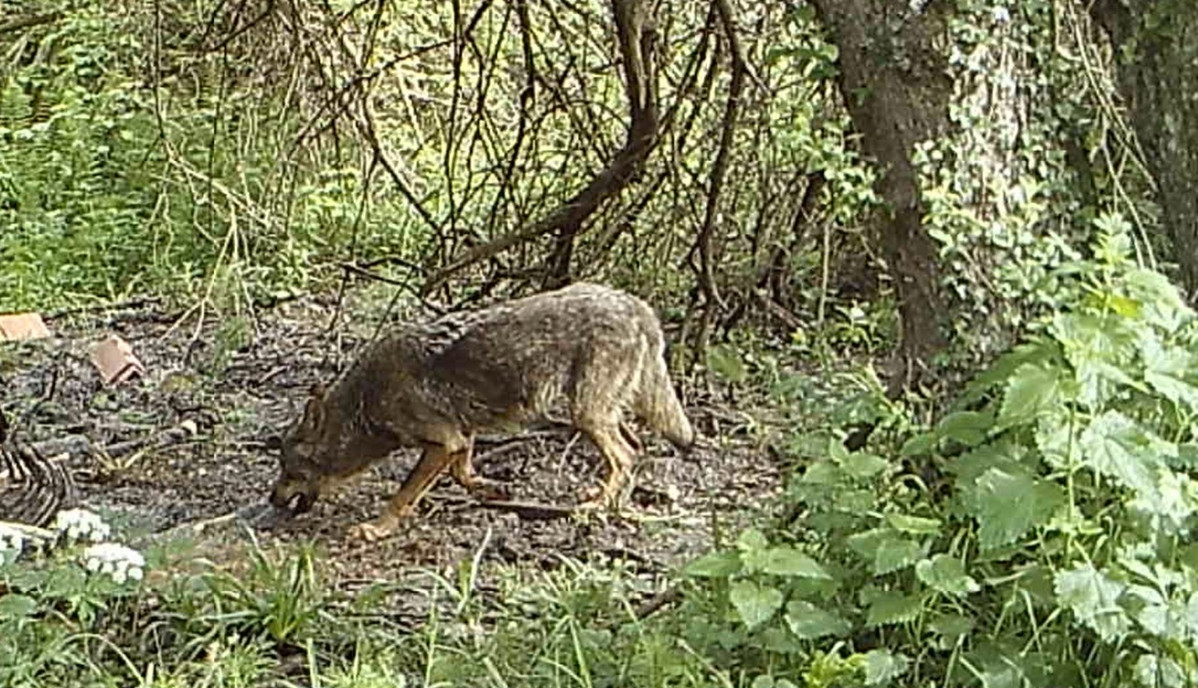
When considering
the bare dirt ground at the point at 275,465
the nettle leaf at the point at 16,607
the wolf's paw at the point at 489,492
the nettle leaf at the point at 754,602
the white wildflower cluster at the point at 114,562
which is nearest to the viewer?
the nettle leaf at the point at 754,602

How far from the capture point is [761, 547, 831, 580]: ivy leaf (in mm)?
4137

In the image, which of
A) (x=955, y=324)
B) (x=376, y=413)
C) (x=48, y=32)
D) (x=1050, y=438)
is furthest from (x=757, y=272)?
(x=48, y=32)

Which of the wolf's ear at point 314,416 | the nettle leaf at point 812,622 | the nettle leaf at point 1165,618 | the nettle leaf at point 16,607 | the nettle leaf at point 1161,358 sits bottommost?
the wolf's ear at point 314,416

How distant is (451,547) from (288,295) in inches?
164

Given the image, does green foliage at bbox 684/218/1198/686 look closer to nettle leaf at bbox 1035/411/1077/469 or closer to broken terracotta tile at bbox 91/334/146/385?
nettle leaf at bbox 1035/411/1077/469

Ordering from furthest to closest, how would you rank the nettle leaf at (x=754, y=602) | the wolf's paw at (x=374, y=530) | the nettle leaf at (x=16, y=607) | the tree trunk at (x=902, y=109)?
the wolf's paw at (x=374, y=530) < the nettle leaf at (x=16, y=607) < the tree trunk at (x=902, y=109) < the nettle leaf at (x=754, y=602)

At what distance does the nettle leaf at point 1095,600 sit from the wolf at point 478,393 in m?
2.62

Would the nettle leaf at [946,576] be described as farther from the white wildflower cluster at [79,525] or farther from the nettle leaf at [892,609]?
the white wildflower cluster at [79,525]

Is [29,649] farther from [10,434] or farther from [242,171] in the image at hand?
[242,171]

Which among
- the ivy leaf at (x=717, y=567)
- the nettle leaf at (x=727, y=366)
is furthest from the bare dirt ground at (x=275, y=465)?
the ivy leaf at (x=717, y=567)

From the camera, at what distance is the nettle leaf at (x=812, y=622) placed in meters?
4.11

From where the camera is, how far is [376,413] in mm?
6398

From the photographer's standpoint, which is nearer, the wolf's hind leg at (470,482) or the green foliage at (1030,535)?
the green foliage at (1030,535)

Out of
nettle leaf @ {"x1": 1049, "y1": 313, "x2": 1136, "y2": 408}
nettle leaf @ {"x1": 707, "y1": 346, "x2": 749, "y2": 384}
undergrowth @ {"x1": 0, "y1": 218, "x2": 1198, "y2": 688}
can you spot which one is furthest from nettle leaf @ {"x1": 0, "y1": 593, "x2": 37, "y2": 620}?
nettle leaf @ {"x1": 707, "y1": 346, "x2": 749, "y2": 384}
